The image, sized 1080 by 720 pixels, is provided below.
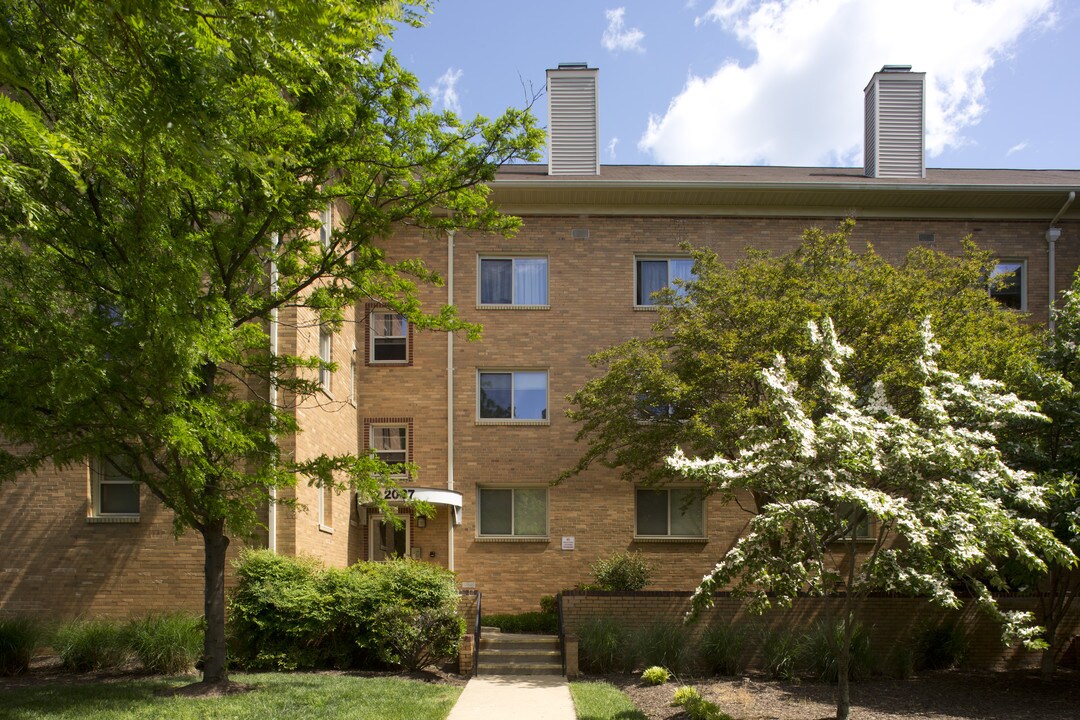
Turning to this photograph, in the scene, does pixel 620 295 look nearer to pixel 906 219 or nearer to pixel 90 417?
pixel 906 219

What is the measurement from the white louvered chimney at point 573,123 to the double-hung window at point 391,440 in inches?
293

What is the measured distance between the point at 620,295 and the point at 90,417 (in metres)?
14.6

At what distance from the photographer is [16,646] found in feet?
44.4

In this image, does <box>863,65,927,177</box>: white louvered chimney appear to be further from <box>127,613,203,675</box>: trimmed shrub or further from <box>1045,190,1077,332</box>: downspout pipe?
<box>127,613,203,675</box>: trimmed shrub

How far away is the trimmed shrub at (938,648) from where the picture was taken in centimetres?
1645

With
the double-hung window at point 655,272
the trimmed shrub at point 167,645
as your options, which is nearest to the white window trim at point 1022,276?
the double-hung window at point 655,272

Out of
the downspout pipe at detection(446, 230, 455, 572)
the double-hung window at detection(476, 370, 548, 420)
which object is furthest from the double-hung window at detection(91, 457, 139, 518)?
the double-hung window at detection(476, 370, 548, 420)

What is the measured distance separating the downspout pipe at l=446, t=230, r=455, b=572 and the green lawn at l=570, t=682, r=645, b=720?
8054mm

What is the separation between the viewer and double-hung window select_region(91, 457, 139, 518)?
17.2 metres

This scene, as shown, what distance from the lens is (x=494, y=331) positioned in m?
23.0

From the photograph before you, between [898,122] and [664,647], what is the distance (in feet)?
54.2


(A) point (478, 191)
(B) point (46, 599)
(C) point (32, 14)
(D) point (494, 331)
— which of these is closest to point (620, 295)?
(D) point (494, 331)

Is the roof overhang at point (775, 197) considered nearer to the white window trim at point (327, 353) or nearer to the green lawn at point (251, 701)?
the white window trim at point (327, 353)

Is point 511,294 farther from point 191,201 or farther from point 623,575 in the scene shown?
point 191,201
